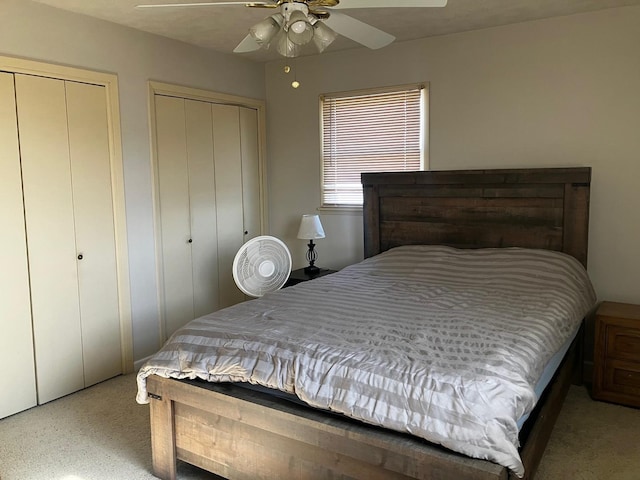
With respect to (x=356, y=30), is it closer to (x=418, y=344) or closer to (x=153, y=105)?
(x=418, y=344)

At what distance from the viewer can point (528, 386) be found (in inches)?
69.5

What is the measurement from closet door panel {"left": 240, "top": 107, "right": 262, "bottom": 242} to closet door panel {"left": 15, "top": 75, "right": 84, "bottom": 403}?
1.62 metres

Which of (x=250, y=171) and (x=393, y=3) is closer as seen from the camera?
(x=393, y=3)

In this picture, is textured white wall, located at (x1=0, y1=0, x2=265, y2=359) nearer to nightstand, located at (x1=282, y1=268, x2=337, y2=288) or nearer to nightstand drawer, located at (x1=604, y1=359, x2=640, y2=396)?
nightstand, located at (x1=282, y1=268, x2=337, y2=288)

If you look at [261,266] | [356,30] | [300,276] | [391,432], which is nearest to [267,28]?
[356,30]

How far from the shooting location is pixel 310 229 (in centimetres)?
416

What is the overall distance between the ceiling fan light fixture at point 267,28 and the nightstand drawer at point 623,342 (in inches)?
97.0

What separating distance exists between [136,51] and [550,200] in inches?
119

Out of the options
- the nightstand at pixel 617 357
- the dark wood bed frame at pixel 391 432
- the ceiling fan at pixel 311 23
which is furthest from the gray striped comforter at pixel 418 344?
the ceiling fan at pixel 311 23

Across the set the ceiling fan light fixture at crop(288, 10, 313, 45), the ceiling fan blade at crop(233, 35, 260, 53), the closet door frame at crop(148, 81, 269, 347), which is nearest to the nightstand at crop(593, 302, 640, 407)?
the ceiling fan light fixture at crop(288, 10, 313, 45)

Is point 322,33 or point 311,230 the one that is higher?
point 322,33

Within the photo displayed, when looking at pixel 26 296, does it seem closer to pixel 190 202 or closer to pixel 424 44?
pixel 190 202

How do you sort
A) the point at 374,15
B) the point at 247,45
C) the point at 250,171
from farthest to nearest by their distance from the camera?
the point at 250,171, the point at 374,15, the point at 247,45

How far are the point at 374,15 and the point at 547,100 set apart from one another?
1.31m
